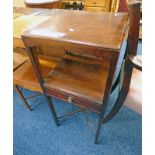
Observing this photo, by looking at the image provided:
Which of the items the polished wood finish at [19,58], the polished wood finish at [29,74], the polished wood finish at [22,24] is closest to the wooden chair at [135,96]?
the polished wood finish at [29,74]

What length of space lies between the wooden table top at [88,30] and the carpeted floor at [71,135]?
862 mm

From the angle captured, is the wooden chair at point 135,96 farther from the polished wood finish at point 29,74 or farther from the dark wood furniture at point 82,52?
the polished wood finish at point 29,74

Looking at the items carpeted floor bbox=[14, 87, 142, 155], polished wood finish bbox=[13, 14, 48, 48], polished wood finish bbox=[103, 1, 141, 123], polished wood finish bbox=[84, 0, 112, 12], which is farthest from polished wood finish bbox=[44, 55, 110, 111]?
polished wood finish bbox=[84, 0, 112, 12]

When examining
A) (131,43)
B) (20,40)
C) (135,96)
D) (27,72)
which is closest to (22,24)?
(20,40)

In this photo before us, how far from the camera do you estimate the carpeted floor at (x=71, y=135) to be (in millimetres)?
1243

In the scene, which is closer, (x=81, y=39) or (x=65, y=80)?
(x=81, y=39)

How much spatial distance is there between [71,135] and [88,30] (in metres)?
0.89

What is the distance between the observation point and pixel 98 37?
2.45 feet

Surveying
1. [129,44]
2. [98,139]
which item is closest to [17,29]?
[129,44]

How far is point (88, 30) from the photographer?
83 cm

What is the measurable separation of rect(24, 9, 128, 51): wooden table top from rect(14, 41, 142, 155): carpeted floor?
86cm
